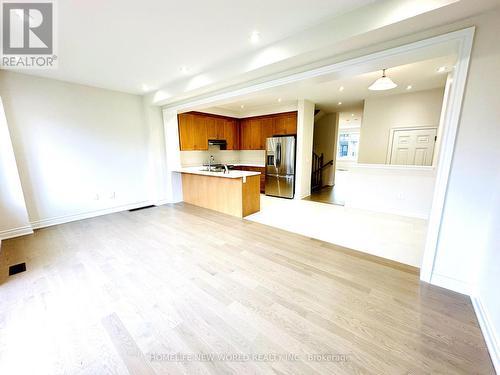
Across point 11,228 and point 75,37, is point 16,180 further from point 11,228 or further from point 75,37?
point 75,37

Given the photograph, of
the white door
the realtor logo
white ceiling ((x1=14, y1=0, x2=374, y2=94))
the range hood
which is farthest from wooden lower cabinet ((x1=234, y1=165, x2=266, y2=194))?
the realtor logo

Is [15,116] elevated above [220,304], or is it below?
above

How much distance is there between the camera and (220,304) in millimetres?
1817

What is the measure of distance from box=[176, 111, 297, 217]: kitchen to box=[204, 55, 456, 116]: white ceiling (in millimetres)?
574

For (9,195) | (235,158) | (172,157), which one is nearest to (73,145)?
(9,195)

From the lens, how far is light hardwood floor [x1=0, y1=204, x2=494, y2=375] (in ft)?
4.34

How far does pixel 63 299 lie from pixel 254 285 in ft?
6.04

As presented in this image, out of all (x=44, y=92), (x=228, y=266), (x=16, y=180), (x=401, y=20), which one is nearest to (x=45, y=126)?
(x=44, y=92)

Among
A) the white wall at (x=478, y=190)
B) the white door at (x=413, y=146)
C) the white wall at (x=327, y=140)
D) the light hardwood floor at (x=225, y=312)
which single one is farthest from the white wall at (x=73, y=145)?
the white door at (x=413, y=146)

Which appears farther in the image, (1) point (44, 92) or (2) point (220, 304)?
(1) point (44, 92)

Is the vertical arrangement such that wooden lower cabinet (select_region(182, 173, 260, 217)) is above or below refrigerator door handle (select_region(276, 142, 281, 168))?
below

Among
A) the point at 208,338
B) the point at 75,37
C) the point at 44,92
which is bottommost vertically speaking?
the point at 208,338

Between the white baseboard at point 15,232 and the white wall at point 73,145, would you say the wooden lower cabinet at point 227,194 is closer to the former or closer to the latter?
the white wall at point 73,145

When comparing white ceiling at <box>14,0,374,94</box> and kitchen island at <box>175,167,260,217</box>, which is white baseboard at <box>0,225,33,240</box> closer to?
white ceiling at <box>14,0,374,94</box>
